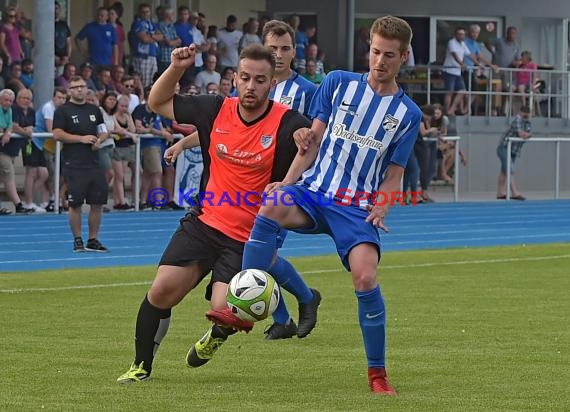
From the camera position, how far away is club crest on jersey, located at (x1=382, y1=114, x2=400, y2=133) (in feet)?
24.3

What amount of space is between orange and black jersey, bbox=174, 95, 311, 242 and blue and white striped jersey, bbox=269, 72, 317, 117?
2074mm

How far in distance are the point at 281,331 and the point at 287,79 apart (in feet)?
5.99

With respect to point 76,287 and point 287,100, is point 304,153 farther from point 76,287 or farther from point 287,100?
point 76,287

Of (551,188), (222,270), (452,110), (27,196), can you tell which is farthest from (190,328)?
(551,188)

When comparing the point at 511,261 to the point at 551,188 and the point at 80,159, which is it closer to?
the point at 80,159

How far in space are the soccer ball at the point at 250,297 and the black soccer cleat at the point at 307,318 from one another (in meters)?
2.29

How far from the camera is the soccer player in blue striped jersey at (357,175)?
7.19 meters

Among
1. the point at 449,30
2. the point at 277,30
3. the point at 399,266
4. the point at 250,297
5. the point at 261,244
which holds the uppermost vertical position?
the point at 449,30

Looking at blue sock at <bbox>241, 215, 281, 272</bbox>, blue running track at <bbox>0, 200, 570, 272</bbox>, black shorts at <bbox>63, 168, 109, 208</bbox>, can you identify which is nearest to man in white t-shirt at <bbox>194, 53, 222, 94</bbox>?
blue running track at <bbox>0, 200, 570, 272</bbox>

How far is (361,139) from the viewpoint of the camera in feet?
24.4

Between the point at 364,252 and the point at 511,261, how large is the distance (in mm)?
8664

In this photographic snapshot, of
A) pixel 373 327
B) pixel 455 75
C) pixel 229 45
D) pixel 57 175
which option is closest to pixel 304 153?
pixel 373 327

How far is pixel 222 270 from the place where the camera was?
7582 mm

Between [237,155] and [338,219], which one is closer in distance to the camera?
[338,219]
